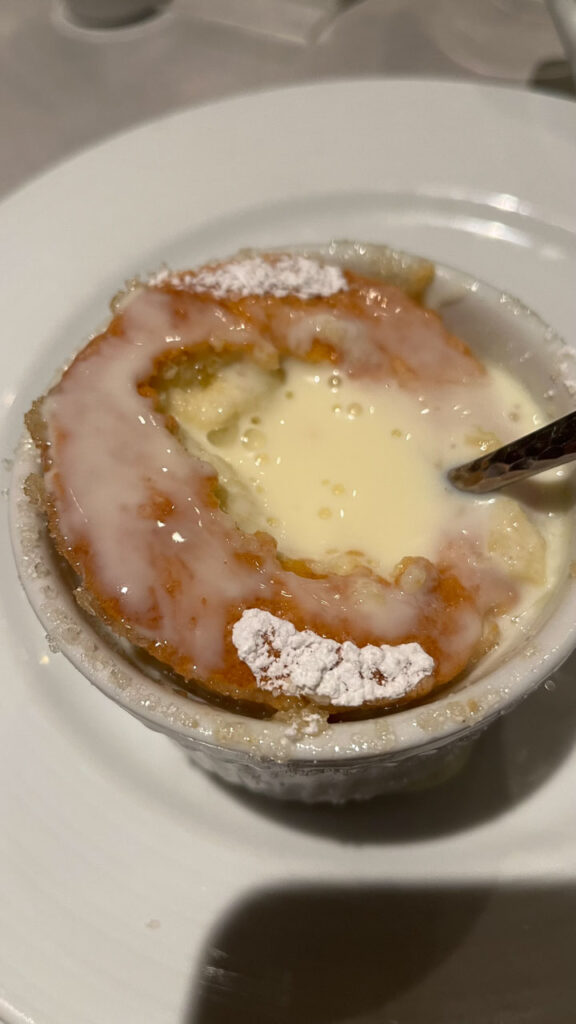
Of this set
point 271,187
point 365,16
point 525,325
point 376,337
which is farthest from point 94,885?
point 365,16

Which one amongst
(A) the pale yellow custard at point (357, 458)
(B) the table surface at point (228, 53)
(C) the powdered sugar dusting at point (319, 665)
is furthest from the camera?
(B) the table surface at point (228, 53)

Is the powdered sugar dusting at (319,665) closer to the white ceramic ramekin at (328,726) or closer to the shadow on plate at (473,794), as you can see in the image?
the white ceramic ramekin at (328,726)

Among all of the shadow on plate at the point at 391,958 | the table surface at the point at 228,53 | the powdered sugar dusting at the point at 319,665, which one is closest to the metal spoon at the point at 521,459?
the powdered sugar dusting at the point at 319,665

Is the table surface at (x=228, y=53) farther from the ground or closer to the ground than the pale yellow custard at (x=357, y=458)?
farther from the ground

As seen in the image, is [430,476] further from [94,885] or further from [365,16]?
[365,16]

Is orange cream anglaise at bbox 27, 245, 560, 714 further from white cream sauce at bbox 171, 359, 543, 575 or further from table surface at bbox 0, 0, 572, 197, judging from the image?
table surface at bbox 0, 0, 572, 197

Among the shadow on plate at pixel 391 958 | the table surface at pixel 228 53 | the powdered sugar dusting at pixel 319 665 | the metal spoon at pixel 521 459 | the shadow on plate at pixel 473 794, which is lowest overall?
the shadow on plate at pixel 391 958

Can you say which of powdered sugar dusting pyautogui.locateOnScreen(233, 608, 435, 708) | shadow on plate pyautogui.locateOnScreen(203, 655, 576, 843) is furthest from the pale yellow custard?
shadow on plate pyautogui.locateOnScreen(203, 655, 576, 843)
